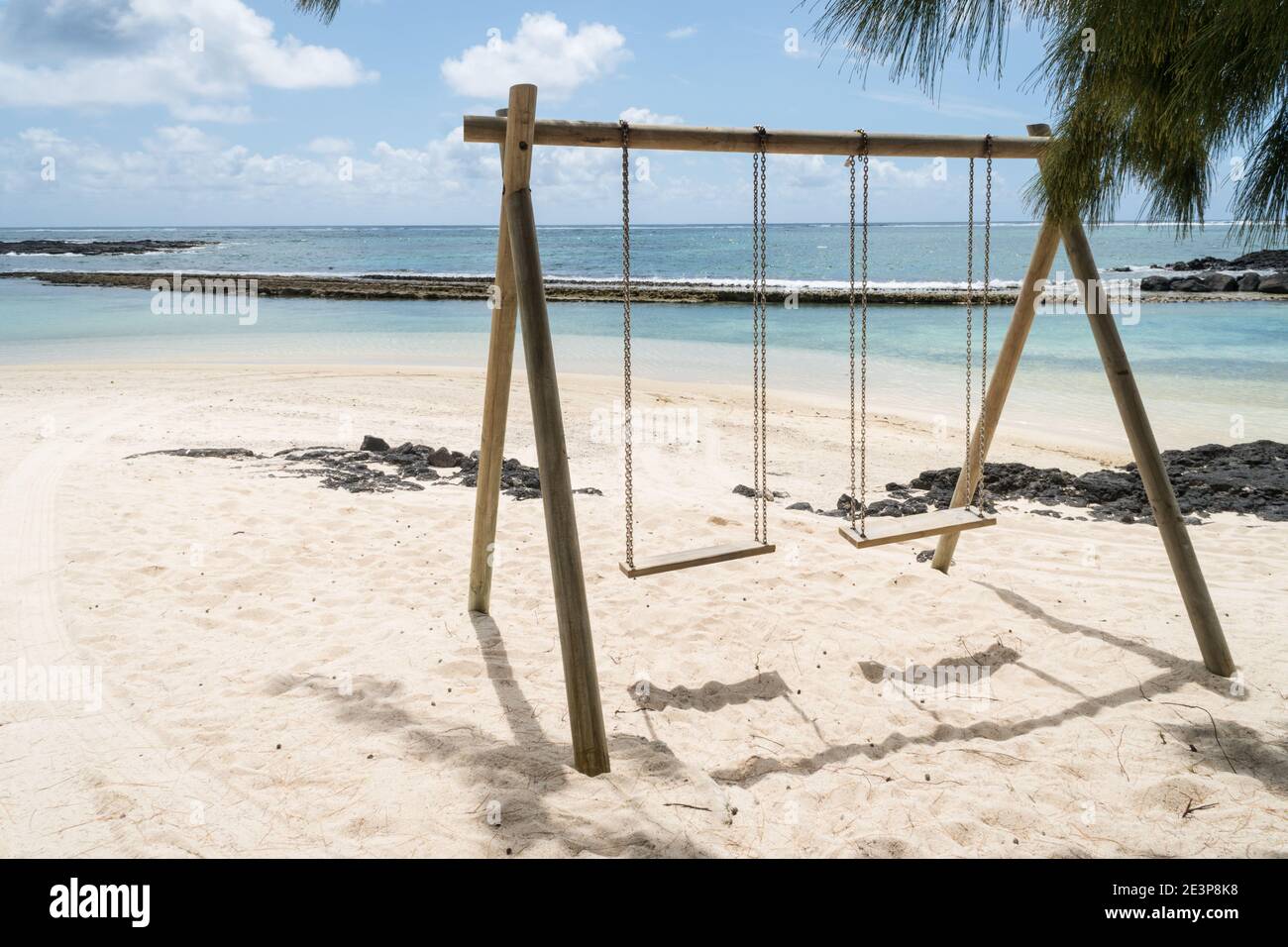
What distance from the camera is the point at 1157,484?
4.13 meters

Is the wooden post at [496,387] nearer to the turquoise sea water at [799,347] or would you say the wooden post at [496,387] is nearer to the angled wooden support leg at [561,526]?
the angled wooden support leg at [561,526]

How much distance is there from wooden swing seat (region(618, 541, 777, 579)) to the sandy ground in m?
0.56

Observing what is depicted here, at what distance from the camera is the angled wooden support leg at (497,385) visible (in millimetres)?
3473

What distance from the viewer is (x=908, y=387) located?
43.7 feet

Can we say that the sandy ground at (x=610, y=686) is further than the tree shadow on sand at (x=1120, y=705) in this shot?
No

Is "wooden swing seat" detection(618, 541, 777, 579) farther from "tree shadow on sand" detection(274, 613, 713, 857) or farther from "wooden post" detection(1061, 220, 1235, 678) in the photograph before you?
"wooden post" detection(1061, 220, 1235, 678)

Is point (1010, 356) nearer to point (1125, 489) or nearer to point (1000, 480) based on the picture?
point (1000, 480)

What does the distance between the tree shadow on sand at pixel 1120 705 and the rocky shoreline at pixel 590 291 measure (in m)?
22.2

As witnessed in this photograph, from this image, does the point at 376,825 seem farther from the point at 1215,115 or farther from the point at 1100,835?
the point at 1215,115

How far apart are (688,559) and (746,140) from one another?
1.82 m

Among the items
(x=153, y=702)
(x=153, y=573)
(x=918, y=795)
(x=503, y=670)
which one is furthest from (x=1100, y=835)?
(x=153, y=573)

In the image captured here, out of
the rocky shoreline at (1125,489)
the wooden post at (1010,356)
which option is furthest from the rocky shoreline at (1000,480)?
the wooden post at (1010,356)

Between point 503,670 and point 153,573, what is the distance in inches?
82.7

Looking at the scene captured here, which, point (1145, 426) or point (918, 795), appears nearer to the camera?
point (918, 795)
